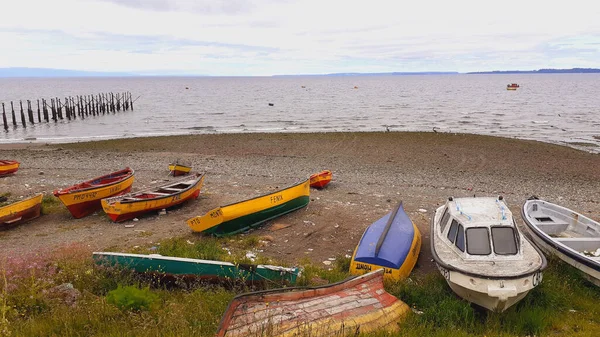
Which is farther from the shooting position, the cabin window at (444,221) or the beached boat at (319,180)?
the beached boat at (319,180)

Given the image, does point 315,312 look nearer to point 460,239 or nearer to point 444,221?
point 460,239

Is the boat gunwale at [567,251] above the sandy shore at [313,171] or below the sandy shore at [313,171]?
above

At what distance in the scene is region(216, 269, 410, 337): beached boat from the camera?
217 inches

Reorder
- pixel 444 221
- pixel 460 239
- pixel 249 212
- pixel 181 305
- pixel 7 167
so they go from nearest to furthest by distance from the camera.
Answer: pixel 181 305, pixel 460 239, pixel 444 221, pixel 249 212, pixel 7 167

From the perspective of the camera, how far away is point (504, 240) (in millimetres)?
8016

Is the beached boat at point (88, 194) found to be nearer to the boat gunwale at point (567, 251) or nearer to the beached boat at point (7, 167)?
the beached boat at point (7, 167)

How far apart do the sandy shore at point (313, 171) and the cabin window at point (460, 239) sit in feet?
5.92

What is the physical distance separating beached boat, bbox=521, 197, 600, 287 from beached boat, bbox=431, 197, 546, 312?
116cm

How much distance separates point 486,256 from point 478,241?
40cm

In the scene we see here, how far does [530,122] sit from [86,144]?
140 feet

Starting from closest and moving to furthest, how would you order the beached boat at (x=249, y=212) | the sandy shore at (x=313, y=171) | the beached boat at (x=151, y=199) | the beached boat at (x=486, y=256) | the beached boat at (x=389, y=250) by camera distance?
the beached boat at (x=486, y=256)
the beached boat at (x=389, y=250)
the beached boat at (x=249, y=212)
the sandy shore at (x=313, y=171)
the beached boat at (x=151, y=199)

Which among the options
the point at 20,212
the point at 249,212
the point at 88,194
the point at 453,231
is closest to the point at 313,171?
the point at 249,212

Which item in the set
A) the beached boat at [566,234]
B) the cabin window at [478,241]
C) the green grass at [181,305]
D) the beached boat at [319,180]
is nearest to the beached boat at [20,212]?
the green grass at [181,305]

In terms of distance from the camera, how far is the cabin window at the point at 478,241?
311 inches
